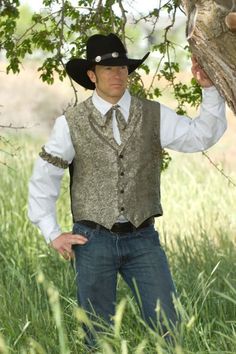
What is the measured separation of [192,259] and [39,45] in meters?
2.09

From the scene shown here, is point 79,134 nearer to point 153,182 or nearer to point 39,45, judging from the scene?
point 153,182

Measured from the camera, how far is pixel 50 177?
4699 millimetres

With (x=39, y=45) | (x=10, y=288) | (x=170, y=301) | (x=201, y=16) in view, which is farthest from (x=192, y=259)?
Answer: (x=201, y=16)

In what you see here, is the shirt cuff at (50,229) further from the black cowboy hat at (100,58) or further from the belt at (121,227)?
the black cowboy hat at (100,58)

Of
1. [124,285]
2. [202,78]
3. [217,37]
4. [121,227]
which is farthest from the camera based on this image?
[124,285]

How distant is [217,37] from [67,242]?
1304 millimetres

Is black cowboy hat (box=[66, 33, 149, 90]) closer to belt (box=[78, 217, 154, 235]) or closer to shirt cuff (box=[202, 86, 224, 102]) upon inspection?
shirt cuff (box=[202, 86, 224, 102])

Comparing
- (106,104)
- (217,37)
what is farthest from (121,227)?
(217,37)

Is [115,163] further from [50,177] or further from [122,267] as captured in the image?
[122,267]

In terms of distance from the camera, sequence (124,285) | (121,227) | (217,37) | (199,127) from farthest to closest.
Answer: (124,285), (121,227), (199,127), (217,37)

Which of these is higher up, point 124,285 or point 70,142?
point 70,142

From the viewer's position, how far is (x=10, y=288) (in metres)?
6.39

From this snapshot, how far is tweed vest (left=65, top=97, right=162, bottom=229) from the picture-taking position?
4594 millimetres

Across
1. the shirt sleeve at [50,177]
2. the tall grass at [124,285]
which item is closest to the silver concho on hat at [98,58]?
the shirt sleeve at [50,177]
